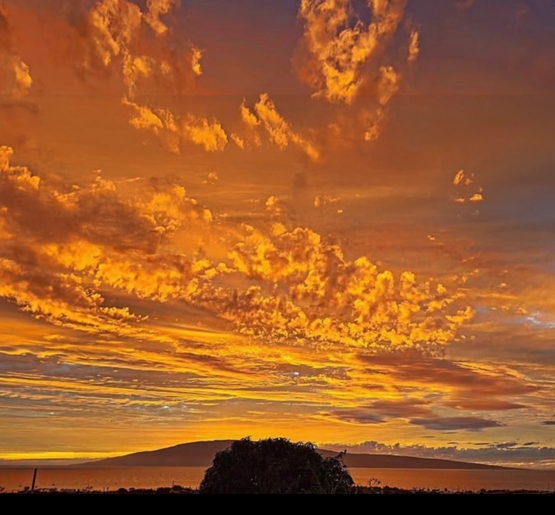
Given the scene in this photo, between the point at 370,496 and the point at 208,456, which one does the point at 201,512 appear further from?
the point at 208,456

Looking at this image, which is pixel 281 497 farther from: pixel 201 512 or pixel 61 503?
pixel 61 503

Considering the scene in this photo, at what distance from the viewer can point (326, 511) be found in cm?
372

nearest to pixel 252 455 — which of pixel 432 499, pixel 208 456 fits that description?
pixel 208 456

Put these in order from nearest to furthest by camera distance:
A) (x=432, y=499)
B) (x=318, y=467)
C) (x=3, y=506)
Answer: (x=3, y=506) → (x=432, y=499) → (x=318, y=467)

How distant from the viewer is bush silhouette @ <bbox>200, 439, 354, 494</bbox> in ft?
41.9

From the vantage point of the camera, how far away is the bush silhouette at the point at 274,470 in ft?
41.9

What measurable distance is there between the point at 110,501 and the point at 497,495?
6.47ft

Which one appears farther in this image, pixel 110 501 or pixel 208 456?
pixel 208 456

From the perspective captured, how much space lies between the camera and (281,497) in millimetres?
3730

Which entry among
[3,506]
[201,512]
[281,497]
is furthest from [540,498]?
[3,506]

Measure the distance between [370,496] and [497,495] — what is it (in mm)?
688

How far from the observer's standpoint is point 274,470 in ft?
42.3

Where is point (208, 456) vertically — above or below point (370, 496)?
above

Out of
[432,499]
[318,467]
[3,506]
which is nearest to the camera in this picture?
[3,506]
